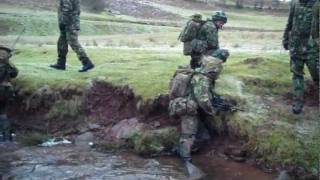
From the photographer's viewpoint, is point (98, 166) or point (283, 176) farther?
point (98, 166)

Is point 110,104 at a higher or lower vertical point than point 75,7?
lower

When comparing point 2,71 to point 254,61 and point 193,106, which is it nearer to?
point 193,106

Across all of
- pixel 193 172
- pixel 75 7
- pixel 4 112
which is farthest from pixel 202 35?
pixel 4 112

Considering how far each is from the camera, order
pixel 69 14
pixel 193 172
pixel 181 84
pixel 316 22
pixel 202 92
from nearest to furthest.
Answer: pixel 193 172 < pixel 316 22 < pixel 202 92 < pixel 181 84 < pixel 69 14

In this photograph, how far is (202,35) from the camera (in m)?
14.7

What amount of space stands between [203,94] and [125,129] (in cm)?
231

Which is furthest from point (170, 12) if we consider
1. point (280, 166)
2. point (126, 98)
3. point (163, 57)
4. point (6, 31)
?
point (280, 166)

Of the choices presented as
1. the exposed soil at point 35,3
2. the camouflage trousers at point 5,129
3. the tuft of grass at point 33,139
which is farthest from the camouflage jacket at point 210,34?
the exposed soil at point 35,3

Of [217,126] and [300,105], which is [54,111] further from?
[300,105]

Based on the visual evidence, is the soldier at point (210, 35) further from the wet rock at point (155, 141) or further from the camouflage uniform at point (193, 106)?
the wet rock at point (155, 141)

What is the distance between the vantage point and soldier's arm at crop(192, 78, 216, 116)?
12.8 metres

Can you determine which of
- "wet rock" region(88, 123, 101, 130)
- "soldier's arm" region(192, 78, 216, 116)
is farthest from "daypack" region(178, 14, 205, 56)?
"wet rock" region(88, 123, 101, 130)

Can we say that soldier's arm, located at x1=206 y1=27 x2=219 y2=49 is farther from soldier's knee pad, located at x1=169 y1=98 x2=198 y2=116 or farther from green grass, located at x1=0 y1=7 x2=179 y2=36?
green grass, located at x1=0 y1=7 x2=179 y2=36

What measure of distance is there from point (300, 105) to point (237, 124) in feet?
5.04
